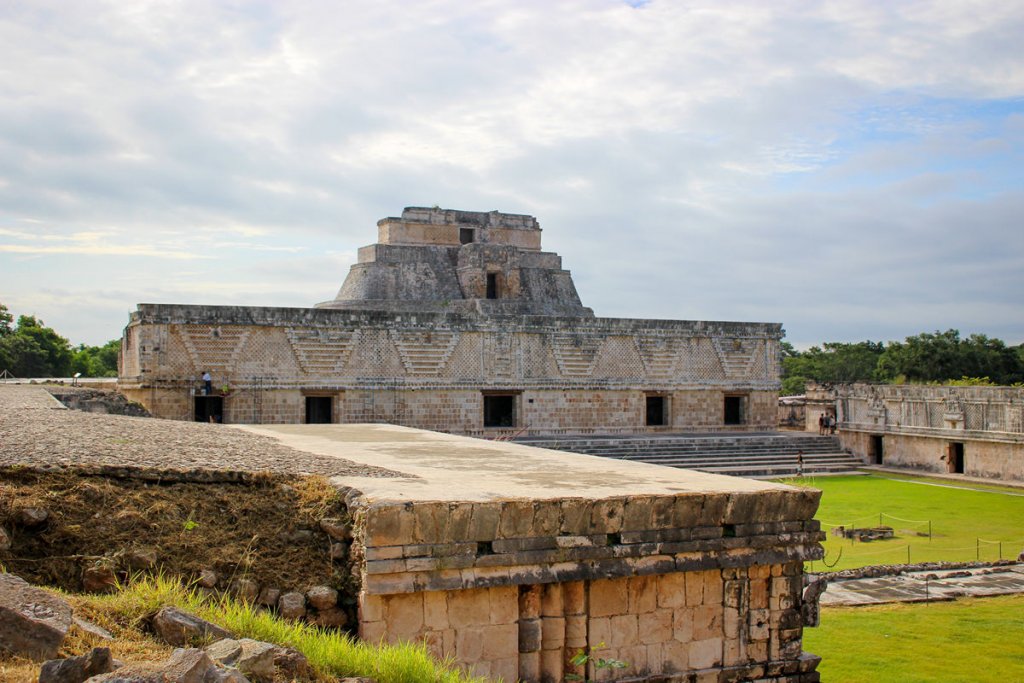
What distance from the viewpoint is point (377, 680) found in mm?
4207

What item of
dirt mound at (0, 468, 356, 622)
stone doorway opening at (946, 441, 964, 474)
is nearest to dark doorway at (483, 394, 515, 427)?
stone doorway opening at (946, 441, 964, 474)

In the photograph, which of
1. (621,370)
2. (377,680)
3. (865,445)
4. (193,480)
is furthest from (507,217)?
(377,680)

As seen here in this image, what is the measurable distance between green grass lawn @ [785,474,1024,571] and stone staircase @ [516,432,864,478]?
926 millimetres

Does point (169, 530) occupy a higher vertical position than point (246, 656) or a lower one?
higher

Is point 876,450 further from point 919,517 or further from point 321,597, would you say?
point 321,597

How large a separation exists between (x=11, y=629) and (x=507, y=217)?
2465cm

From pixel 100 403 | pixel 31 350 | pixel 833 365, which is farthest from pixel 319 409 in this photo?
pixel 833 365

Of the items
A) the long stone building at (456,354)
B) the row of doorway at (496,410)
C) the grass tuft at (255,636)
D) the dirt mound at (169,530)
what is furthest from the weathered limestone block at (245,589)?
the long stone building at (456,354)

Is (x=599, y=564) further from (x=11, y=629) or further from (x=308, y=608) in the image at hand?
(x=11, y=629)

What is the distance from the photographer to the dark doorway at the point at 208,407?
1984cm

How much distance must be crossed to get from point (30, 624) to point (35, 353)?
1609 inches

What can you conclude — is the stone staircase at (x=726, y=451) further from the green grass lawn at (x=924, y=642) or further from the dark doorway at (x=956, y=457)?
the green grass lawn at (x=924, y=642)

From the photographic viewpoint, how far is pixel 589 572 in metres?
5.64

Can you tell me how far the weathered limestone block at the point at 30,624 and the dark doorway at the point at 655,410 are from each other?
70.5ft
